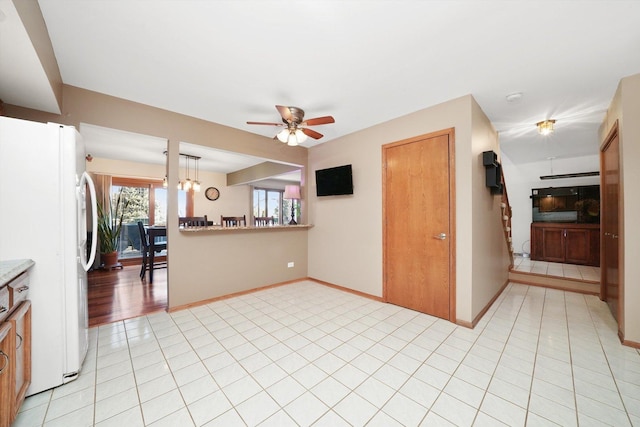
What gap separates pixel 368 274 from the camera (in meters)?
3.64

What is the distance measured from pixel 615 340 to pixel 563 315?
618mm

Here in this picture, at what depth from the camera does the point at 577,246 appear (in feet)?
17.9

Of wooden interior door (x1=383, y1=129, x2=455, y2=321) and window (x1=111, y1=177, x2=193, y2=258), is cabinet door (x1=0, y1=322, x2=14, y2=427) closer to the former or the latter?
wooden interior door (x1=383, y1=129, x2=455, y2=321)

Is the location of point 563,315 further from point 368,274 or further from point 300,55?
point 300,55

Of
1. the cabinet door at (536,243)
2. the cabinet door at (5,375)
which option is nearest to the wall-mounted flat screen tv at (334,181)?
the cabinet door at (5,375)

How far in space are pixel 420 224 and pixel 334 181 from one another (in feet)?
5.00

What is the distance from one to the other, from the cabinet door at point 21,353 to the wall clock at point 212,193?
6.16 meters

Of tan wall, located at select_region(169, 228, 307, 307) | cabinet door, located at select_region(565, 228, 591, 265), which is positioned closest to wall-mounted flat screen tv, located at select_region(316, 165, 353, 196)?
tan wall, located at select_region(169, 228, 307, 307)

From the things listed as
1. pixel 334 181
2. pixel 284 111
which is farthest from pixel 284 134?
pixel 334 181

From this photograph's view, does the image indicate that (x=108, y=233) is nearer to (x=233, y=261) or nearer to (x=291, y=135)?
(x=233, y=261)

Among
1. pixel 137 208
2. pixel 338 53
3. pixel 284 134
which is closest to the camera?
pixel 338 53

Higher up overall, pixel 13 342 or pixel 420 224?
pixel 420 224

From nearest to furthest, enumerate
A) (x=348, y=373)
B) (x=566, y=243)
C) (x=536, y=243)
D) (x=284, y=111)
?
(x=348, y=373) < (x=284, y=111) < (x=566, y=243) < (x=536, y=243)

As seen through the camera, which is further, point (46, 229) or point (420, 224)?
point (420, 224)
